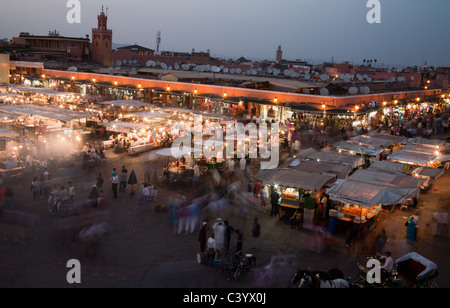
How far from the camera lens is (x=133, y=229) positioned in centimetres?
1023

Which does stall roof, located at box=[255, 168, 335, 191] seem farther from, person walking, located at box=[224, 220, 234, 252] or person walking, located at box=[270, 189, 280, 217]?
person walking, located at box=[224, 220, 234, 252]

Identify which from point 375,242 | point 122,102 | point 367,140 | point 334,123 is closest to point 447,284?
point 375,242

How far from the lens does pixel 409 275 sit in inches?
319

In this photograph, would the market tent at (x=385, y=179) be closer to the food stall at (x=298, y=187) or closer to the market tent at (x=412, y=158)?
the food stall at (x=298, y=187)

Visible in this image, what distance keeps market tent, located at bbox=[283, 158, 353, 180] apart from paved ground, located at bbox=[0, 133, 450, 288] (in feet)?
5.59

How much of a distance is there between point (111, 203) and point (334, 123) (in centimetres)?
1517

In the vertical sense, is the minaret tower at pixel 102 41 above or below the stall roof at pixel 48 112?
above

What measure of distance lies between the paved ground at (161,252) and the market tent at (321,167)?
67.0 inches

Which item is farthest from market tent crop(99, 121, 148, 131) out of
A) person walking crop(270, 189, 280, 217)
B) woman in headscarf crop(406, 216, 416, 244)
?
woman in headscarf crop(406, 216, 416, 244)

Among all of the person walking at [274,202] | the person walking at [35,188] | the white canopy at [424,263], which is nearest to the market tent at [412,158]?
the person walking at [274,202]

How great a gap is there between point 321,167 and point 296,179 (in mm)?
1663

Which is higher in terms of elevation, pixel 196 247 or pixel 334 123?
pixel 334 123

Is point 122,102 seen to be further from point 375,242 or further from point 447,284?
point 447,284

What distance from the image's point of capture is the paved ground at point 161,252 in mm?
7879
